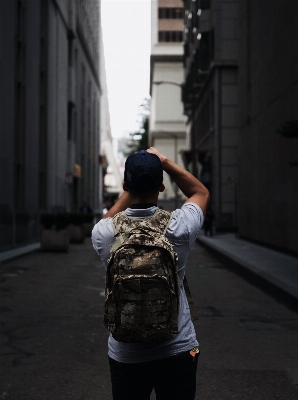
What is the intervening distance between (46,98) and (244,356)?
95.0ft

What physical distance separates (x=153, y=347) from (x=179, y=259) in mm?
379

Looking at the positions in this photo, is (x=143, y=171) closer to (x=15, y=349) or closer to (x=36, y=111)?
(x=15, y=349)

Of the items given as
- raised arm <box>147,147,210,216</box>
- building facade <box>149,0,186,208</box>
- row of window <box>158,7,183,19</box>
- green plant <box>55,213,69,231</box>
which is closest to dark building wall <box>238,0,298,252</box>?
green plant <box>55,213,69,231</box>

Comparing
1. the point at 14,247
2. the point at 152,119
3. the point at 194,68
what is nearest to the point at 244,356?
the point at 14,247

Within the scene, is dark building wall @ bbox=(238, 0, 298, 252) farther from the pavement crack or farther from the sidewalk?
the pavement crack

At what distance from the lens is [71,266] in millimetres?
17953

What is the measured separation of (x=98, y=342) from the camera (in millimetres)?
7816

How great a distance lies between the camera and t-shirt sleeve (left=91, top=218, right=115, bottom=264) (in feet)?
10.0

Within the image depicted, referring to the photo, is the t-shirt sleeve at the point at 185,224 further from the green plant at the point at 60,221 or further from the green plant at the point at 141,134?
the green plant at the point at 141,134

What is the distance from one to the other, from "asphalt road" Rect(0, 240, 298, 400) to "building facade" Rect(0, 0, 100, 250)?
10381 millimetres

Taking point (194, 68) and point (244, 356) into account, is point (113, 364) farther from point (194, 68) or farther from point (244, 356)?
point (194, 68)

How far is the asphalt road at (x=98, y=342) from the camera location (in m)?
5.93

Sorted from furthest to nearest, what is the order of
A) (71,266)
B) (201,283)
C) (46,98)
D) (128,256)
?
1. (46,98)
2. (71,266)
3. (201,283)
4. (128,256)

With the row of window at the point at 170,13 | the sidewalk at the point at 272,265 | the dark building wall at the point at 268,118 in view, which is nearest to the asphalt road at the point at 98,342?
the sidewalk at the point at 272,265
